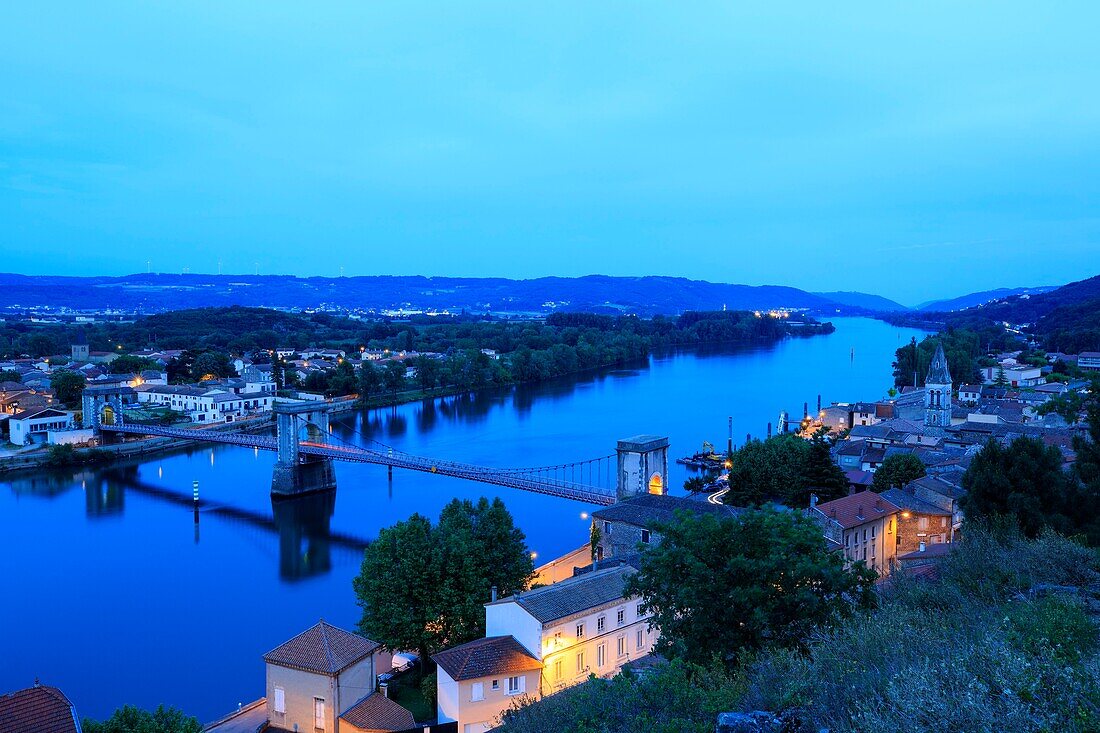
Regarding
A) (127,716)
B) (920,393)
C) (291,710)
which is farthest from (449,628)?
(920,393)

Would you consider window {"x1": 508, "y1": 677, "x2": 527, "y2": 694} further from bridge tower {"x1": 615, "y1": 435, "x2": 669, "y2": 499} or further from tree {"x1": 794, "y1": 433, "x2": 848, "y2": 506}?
tree {"x1": 794, "y1": 433, "x2": 848, "y2": 506}

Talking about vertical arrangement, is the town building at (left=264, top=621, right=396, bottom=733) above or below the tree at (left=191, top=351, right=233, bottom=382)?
below

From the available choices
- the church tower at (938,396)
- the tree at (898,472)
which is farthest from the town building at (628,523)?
the church tower at (938,396)

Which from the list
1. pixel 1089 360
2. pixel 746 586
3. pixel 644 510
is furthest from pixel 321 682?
pixel 1089 360

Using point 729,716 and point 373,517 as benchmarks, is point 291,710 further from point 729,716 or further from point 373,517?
point 373,517

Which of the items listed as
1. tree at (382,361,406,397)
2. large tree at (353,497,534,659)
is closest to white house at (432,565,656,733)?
large tree at (353,497,534,659)

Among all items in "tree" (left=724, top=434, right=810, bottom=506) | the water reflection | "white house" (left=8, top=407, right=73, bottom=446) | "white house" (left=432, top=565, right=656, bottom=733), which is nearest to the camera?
"white house" (left=432, top=565, right=656, bottom=733)

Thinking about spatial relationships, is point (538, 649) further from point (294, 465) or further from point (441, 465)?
point (294, 465)
